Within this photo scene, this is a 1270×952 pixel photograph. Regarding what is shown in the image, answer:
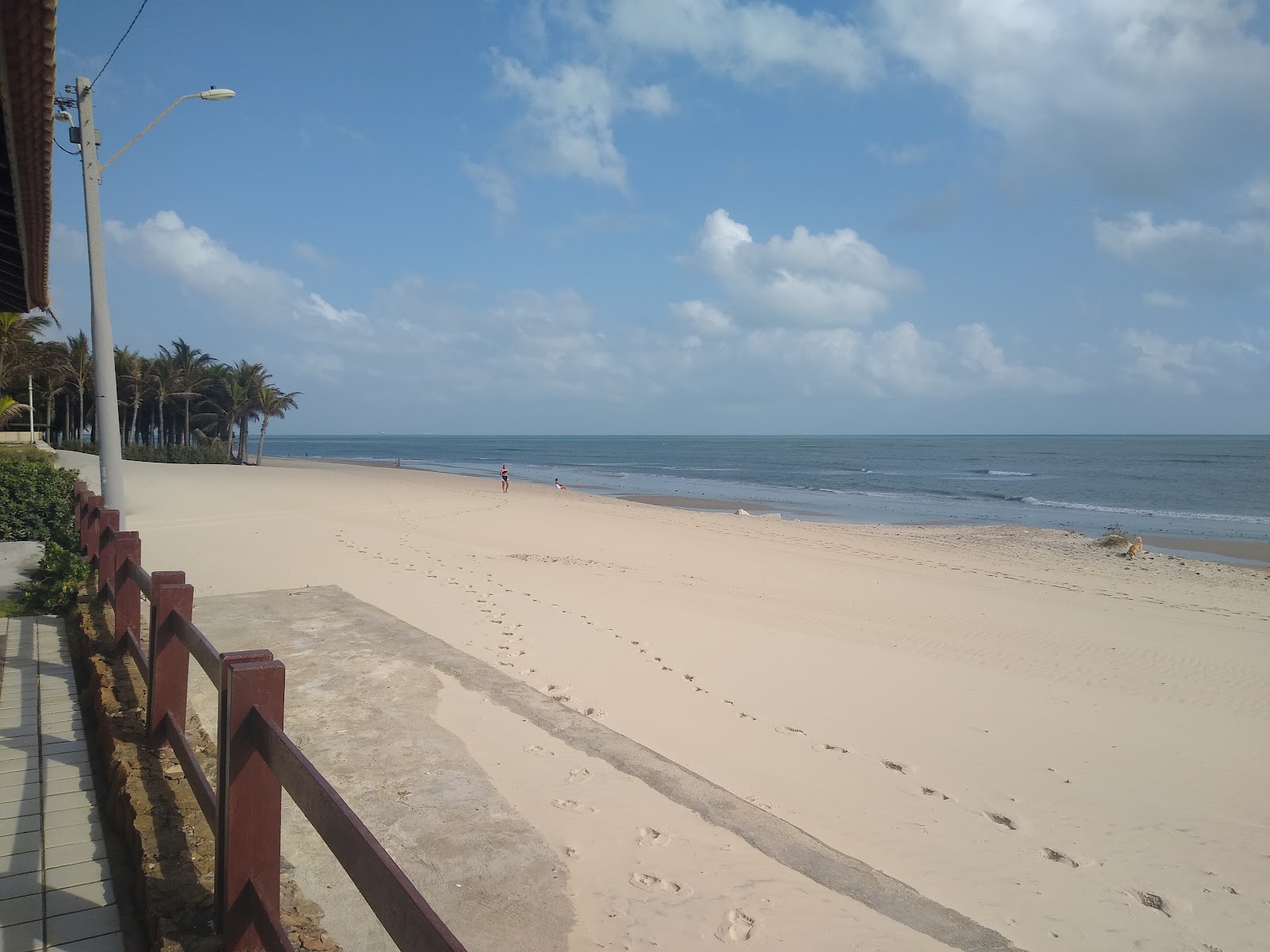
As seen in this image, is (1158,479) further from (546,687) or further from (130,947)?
(130,947)

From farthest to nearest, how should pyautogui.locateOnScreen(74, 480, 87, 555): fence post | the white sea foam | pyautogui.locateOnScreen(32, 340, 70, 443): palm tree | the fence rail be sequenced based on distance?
pyautogui.locateOnScreen(32, 340, 70, 443): palm tree, the white sea foam, pyautogui.locateOnScreen(74, 480, 87, 555): fence post, the fence rail

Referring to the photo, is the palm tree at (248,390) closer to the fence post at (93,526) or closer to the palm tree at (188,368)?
the palm tree at (188,368)

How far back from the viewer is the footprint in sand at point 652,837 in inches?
149

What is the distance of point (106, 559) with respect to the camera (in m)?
6.10

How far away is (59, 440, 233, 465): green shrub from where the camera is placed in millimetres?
44303

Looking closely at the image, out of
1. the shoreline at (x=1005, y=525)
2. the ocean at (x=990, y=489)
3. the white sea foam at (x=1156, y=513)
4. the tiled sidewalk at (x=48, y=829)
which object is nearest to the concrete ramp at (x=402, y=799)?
the tiled sidewalk at (x=48, y=829)

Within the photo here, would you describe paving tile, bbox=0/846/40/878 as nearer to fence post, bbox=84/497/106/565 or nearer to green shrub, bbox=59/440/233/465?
fence post, bbox=84/497/106/565

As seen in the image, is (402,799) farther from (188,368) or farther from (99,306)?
(188,368)

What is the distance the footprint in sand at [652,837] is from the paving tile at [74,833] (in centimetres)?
227

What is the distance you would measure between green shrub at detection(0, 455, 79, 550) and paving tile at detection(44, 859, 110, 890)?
8059mm

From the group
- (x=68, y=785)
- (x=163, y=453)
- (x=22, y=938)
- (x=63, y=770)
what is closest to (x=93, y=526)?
(x=63, y=770)

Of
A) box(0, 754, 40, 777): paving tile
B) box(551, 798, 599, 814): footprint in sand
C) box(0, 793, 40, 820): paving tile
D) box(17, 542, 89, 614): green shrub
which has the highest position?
box(17, 542, 89, 614): green shrub

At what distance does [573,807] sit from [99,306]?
8052 millimetres

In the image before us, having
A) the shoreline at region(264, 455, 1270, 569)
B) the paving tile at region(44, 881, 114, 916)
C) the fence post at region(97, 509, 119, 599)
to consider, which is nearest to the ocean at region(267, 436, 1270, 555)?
the shoreline at region(264, 455, 1270, 569)
